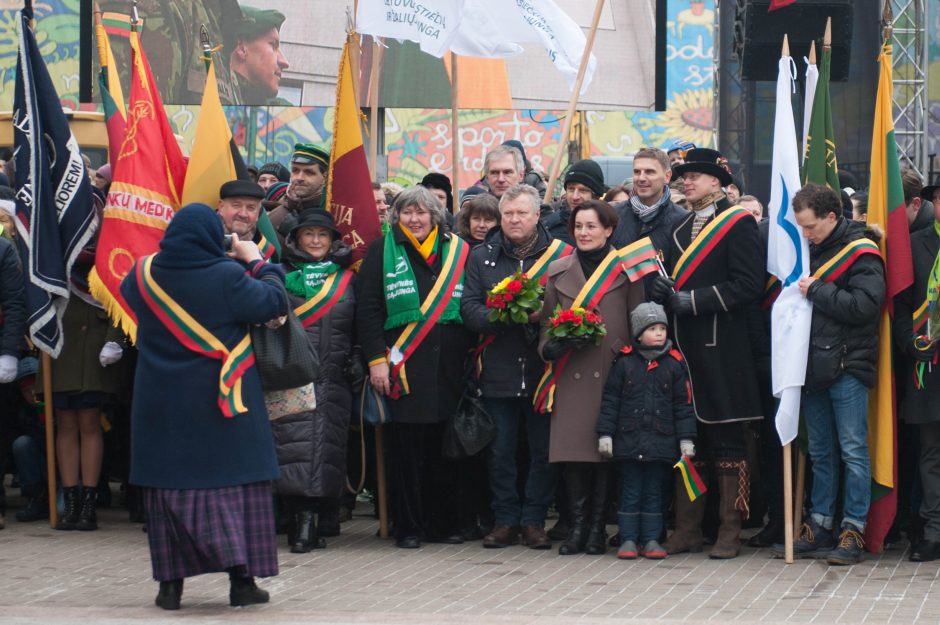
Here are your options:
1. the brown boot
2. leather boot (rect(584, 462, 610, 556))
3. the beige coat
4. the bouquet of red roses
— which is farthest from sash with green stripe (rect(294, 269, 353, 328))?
the brown boot

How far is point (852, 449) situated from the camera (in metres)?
8.86

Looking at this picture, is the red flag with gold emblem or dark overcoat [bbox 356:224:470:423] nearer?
Result: dark overcoat [bbox 356:224:470:423]

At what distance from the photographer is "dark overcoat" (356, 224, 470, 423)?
940 cm

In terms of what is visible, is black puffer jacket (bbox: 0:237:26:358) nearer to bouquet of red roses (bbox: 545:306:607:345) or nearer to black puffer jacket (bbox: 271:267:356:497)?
black puffer jacket (bbox: 271:267:356:497)

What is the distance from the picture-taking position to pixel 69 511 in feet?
33.2

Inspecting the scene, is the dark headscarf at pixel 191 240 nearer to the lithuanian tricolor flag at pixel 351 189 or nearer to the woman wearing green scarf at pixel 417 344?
the woman wearing green scarf at pixel 417 344

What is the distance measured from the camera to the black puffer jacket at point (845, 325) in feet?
28.5

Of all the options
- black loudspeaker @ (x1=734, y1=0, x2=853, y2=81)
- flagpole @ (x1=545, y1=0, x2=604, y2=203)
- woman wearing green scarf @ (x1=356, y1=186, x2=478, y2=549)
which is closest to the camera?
woman wearing green scarf @ (x1=356, y1=186, x2=478, y2=549)

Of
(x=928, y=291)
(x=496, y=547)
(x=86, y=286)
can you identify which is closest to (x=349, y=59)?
(x=86, y=286)

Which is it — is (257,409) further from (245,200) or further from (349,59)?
(349,59)

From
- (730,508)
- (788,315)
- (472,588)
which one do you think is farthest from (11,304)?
(788,315)

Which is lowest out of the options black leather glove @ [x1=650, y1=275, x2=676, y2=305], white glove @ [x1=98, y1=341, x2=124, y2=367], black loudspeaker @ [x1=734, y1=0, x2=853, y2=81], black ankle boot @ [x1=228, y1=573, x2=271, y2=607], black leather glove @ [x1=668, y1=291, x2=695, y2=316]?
black ankle boot @ [x1=228, y1=573, x2=271, y2=607]

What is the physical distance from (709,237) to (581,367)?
1.04 m

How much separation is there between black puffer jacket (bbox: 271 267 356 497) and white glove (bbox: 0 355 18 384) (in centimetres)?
184
